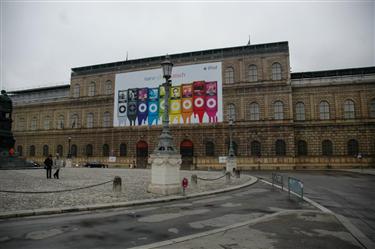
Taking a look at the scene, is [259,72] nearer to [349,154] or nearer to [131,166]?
[349,154]

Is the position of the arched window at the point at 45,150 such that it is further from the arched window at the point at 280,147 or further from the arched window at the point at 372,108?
the arched window at the point at 372,108

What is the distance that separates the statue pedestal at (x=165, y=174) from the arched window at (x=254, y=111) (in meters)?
29.2

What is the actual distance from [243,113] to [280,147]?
7169mm

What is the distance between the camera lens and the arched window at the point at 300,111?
39312mm

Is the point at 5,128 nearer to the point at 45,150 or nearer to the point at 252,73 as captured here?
the point at 45,150

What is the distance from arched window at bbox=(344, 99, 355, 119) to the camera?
3762 centimetres

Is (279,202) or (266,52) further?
(266,52)

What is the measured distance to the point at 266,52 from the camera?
40094mm

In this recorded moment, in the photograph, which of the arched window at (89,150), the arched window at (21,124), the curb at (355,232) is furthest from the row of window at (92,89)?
the curb at (355,232)

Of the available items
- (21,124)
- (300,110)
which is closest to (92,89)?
(21,124)

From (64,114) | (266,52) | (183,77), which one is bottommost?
(64,114)

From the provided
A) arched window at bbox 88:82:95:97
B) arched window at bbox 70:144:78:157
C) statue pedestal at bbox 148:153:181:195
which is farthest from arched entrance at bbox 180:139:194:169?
statue pedestal at bbox 148:153:181:195

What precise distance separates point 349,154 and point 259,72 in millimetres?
16829

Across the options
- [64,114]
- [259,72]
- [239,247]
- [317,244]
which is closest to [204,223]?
[239,247]
